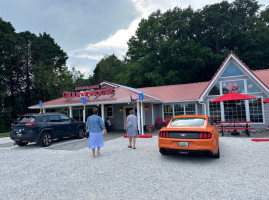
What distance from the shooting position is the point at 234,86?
1400cm

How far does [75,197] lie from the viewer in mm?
3588

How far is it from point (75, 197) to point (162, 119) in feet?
44.6

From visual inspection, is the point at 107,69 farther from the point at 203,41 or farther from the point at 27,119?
the point at 27,119

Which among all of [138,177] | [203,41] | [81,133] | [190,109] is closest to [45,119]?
[81,133]

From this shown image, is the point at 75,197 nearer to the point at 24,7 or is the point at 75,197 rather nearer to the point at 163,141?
the point at 163,141

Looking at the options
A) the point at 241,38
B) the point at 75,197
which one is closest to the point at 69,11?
the point at 75,197

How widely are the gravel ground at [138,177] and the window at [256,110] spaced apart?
7603 mm

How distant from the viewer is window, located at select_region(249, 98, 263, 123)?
42.8ft

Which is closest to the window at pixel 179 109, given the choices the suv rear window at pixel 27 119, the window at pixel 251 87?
the window at pixel 251 87

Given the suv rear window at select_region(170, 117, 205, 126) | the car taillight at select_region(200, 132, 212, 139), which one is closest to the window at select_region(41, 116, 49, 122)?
the suv rear window at select_region(170, 117, 205, 126)

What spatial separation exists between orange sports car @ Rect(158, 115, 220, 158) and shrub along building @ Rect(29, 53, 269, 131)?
615 centimetres

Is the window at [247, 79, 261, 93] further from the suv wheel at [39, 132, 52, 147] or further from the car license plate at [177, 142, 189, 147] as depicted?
the suv wheel at [39, 132, 52, 147]

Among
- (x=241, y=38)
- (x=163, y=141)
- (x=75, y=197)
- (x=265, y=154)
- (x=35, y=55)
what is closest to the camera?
(x=75, y=197)

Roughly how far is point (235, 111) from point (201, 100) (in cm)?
274
